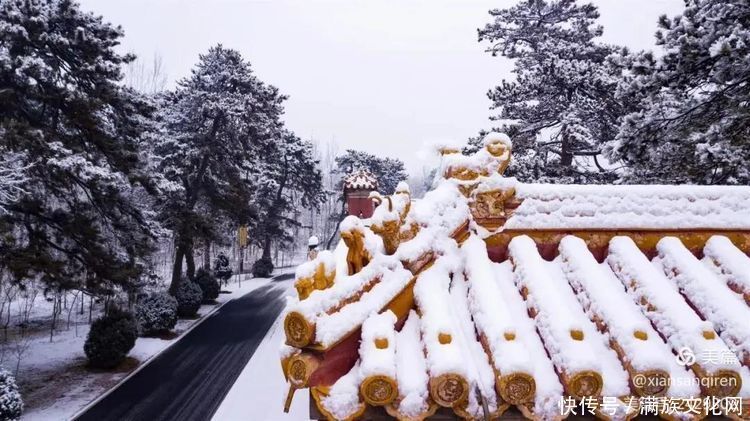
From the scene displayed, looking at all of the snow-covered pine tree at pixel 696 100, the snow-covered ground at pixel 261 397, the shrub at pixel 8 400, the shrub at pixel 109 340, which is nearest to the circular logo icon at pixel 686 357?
the snow-covered pine tree at pixel 696 100

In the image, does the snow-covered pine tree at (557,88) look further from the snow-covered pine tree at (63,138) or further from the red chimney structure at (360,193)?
the snow-covered pine tree at (63,138)

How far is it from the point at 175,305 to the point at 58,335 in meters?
4.45

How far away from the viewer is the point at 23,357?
14.4m

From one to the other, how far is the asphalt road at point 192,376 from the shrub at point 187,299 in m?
0.87

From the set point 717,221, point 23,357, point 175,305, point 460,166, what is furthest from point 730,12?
point 23,357

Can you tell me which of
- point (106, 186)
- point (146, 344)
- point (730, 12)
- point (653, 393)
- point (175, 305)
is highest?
point (730, 12)

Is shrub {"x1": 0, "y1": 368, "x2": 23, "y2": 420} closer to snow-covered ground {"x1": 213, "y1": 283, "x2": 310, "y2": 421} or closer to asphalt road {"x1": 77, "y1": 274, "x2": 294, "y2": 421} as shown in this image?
asphalt road {"x1": 77, "y1": 274, "x2": 294, "y2": 421}

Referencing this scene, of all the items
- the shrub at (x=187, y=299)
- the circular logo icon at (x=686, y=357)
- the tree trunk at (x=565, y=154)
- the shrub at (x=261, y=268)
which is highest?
the tree trunk at (x=565, y=154)

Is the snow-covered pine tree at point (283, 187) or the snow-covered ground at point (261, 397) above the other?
the snow-covered pine tree at point (283, 187)

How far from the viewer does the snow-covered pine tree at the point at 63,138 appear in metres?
11.4

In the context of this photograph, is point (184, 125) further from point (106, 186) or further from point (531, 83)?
point (531, 83)

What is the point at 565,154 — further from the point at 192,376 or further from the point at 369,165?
the point at 369,165

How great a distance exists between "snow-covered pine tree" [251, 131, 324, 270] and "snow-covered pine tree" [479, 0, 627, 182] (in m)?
22.5

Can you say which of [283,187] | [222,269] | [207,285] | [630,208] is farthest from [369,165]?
[630,208]
